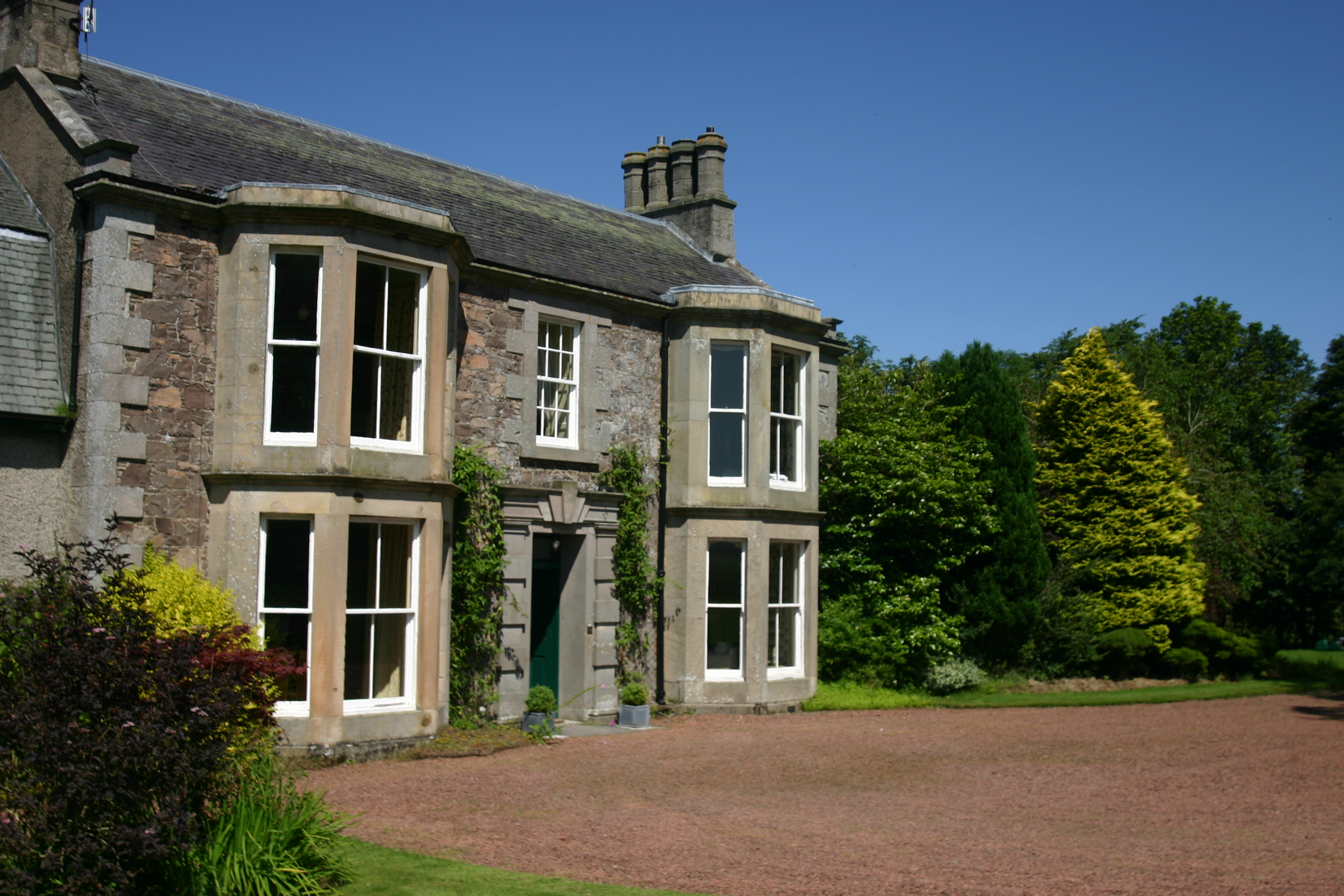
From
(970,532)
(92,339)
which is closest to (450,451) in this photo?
(92,339)

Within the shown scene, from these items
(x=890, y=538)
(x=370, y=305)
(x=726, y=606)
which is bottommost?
(x=726, y=606)

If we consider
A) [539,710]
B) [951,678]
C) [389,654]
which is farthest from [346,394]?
[951,678]

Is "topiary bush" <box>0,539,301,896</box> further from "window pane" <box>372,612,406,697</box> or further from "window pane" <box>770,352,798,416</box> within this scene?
"window pane" <box>770,352,798,416</box>

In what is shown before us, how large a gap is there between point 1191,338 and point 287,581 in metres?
51.6

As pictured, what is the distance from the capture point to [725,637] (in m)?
17.8

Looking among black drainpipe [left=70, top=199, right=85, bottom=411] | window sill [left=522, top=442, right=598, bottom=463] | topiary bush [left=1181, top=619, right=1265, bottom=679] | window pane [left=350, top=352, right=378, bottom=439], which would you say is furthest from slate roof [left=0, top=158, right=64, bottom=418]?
topiary bush [left=1181, top=619, right=1265, bottom=679]

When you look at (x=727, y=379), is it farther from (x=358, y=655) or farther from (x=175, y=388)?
(x=175, y=388)

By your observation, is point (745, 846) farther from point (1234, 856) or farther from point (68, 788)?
point (68, 788)

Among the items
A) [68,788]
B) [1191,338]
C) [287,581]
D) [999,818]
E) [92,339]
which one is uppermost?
[1191,338]

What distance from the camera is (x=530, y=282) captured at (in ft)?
52.1

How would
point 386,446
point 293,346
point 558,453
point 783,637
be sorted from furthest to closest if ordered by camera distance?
point 783,637
point 558,453
point 386,446
point 293,346

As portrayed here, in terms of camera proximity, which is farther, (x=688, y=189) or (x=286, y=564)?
(x=688, y=189)

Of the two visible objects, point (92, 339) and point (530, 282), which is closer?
point (92, 339)

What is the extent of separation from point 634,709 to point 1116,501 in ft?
45.3
